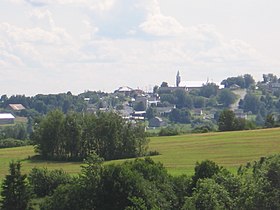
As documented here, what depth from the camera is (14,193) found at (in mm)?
44500

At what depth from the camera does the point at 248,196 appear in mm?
35219

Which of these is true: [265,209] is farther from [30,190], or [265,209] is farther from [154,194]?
[30,190]

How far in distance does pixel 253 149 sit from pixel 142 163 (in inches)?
1119

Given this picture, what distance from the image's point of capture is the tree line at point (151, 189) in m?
35.1

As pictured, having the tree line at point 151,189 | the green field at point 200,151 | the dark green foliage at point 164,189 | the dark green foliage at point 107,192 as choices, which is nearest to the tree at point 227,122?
the green field at point 200,151

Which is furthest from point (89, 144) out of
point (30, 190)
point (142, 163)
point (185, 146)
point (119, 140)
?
point (30, 190)

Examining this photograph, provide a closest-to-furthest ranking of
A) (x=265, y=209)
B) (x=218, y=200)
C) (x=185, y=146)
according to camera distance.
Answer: (x=265, y=209), (x=218, y=200), (x=185, y=146)

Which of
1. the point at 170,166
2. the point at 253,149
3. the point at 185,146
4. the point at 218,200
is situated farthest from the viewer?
the point at 185,146

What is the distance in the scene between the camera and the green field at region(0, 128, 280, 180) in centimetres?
7050

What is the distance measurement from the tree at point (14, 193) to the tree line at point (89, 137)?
4158cm

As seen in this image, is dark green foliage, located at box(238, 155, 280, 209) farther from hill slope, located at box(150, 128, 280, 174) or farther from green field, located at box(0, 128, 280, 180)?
green field, located at box(0, 128, 280, 180)

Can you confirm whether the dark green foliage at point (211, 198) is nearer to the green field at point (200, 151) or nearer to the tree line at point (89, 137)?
the green field at point (200, 151)

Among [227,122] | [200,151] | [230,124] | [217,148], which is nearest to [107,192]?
[200,151]

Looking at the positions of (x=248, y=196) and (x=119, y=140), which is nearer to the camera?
(x=248, y=196)
